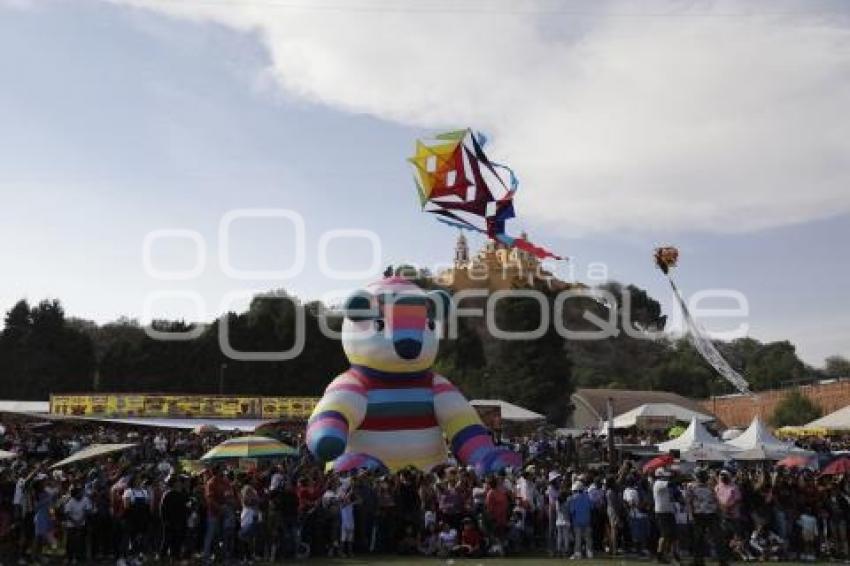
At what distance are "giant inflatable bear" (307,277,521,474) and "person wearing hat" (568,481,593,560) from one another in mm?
2908

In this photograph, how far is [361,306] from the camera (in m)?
17.2

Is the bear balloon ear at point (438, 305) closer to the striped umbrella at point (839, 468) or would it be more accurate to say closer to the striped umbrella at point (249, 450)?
the striped umbrella at point (249, 450)

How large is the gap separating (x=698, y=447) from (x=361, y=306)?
9916 mm

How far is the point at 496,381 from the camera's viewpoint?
2206 inches

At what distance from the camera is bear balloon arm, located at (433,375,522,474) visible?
55.0 ft

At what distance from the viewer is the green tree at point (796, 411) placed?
165ft

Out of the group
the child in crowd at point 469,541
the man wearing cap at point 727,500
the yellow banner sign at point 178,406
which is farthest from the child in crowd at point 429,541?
the yellow banner sign at point 178,406

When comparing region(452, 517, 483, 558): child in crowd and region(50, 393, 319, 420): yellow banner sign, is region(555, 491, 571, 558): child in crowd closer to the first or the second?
region(452, 517, 483, 558): child in crowd

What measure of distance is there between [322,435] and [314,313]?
48108 mm

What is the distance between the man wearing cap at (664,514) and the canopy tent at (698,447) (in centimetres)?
884

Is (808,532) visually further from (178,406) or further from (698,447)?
(178,406)

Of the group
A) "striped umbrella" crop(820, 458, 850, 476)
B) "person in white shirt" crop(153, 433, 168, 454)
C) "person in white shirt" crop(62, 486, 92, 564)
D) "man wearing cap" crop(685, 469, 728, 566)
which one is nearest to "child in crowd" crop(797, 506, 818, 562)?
"striped umbrella" crop(820, 458, 850, 476)

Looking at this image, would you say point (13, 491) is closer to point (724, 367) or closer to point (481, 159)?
point (481, 159)

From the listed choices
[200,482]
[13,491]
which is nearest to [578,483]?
[200,482]
